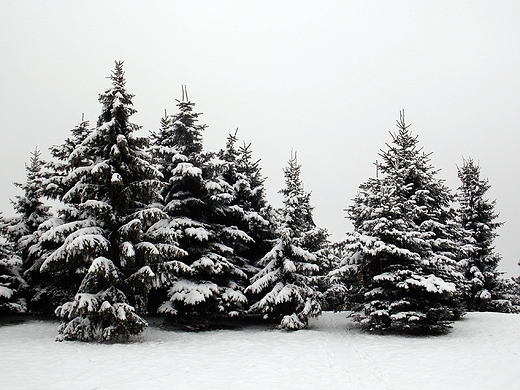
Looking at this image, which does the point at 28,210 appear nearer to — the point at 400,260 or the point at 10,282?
the point at 10,282

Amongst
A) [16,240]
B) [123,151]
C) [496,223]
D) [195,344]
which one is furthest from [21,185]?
[496,223]

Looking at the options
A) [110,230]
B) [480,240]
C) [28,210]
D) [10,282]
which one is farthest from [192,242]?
[480,240]

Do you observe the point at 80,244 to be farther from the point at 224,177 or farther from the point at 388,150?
the point at 388,150

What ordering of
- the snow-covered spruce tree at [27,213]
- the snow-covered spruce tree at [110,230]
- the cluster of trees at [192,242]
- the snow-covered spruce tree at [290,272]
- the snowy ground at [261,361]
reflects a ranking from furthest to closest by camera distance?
the snow-covered spruce tree at [27,213], the snow-covered spruce tree at [290,272], the cluster of trees at [192,242], the snow-covered spruce tree at [110,230], the snowy ground at [261,361]

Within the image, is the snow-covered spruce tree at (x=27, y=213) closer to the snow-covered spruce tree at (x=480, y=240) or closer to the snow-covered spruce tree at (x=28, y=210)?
the snow-covered spruce tree at (x=28, y=210)

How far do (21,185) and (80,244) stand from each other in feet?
32.4

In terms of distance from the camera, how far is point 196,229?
54.0 feet

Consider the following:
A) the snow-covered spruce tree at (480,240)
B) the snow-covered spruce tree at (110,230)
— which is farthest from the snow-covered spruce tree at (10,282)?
the snow-covered spruce tree at (480,240)

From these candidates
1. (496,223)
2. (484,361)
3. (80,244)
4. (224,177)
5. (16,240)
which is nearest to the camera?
(484,361)

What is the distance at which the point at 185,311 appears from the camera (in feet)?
54.4

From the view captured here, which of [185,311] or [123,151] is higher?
[123,151]

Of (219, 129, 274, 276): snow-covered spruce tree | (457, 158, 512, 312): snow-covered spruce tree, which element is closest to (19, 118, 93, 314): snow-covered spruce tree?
(219, 129, 274, 276): snow-covered spruce tree

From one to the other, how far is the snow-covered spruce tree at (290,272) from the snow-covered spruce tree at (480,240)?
13747 mm

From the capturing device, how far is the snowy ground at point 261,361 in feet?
29.9
